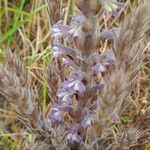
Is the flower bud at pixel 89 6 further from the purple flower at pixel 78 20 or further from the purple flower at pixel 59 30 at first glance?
the purple flower at pixel 59 30

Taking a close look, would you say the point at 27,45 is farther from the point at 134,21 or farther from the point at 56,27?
the point at 134,21

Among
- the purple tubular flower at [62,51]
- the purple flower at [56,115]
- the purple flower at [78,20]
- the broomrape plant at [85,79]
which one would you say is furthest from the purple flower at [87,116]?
the purple flower at [78,20]

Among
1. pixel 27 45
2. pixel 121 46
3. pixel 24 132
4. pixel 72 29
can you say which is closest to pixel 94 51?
pixel 72 29

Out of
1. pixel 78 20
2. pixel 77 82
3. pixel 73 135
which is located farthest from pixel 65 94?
pixel 78 20

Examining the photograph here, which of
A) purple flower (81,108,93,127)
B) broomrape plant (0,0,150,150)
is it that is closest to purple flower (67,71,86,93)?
broomrape plant (0,0,150,150)

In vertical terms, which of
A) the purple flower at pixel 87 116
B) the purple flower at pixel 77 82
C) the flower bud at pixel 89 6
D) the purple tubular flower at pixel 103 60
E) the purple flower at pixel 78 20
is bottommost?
the purple flower at pixel 87 116

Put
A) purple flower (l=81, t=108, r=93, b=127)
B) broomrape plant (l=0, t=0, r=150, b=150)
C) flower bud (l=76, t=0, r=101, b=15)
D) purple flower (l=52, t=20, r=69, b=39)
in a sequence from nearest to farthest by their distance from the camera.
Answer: broomrape plant (l=0, t=0, r=150, b=150), flower bud (l=76, t=0, r=101, b=15), purple flower (l=52, t=20, r=69, b=39), purple flower (l=81, t=108, r=93, b=127)

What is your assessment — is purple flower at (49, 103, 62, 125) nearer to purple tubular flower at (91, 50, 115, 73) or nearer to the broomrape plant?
the broomrape plant
